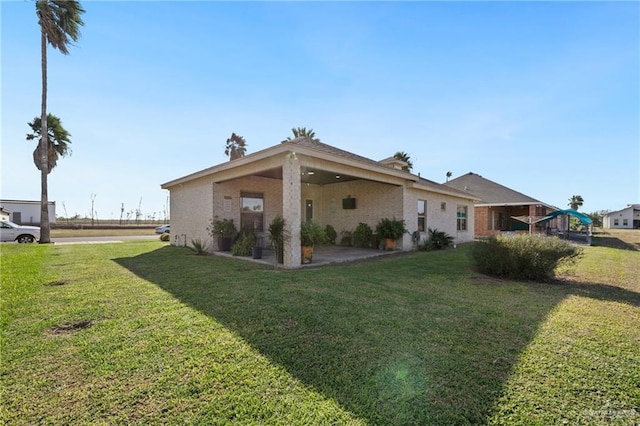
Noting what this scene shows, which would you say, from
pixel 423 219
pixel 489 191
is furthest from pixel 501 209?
pixel 423 219

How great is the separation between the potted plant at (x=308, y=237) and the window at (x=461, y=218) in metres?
11.6

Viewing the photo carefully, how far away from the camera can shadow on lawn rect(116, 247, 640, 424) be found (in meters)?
2.26

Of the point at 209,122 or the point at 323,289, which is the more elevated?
the point at 209,122

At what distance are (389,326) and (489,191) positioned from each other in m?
23.6

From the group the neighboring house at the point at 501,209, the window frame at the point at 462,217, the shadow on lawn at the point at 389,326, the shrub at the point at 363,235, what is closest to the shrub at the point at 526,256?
the shadow on lawn at the point at 389,326

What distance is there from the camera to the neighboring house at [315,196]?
30.2ft

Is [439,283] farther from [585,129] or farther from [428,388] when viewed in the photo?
[585,129]

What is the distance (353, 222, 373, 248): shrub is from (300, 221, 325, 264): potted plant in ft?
15.5

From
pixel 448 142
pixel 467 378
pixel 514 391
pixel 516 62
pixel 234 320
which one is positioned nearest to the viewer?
pixel 514 391

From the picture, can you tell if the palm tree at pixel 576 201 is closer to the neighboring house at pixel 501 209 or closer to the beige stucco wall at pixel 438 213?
the neighboring house at pixel 501 209

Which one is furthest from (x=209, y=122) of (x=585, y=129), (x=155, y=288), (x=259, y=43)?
(x=585, y=129)

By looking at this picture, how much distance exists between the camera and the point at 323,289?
17.6 ft

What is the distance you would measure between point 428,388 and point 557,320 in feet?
9.25

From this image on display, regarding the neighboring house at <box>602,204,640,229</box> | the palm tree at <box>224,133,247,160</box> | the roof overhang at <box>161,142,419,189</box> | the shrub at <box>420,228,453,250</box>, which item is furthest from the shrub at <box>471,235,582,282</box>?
the neighboring house at <box>602,204,640,229</box>
